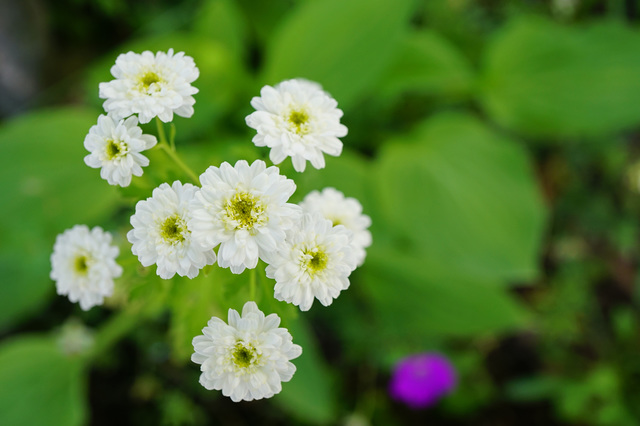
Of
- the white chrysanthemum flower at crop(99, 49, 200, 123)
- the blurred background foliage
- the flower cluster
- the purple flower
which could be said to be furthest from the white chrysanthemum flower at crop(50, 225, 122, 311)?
the purple flower

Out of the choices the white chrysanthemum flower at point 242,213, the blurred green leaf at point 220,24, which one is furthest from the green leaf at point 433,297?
the white chrysanthemum flower at point 242,213

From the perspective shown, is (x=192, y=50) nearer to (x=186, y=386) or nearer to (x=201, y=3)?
(x=201, y=3)

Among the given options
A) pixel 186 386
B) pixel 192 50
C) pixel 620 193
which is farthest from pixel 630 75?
pixel 186 386

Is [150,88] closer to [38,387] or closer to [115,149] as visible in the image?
[115,149]

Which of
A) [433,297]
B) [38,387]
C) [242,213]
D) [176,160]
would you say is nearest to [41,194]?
[38,387]

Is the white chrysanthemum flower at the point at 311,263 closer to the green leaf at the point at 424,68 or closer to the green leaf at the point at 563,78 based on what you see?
the green leaf at the point at 424,68

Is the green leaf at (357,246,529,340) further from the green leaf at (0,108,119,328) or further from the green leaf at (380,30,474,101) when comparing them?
the green leaf at (0,108,119,328)
